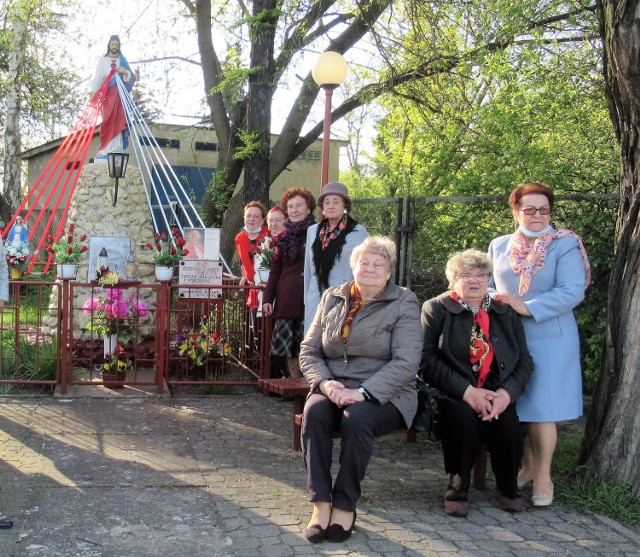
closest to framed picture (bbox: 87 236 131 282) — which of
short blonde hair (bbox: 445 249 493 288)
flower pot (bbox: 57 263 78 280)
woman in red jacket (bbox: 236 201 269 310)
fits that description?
woman in red jacket (bbox: 236 201 269 310)

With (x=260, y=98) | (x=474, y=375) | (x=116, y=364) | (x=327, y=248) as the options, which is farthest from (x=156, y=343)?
(x=260, y=98)

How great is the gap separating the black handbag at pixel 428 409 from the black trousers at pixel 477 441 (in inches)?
2.6

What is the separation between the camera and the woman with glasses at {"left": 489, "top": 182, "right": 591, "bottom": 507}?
4402 millimetres

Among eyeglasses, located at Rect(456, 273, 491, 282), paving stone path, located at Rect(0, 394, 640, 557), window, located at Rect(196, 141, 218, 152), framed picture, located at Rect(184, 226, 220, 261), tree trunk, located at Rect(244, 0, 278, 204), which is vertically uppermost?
window, located at Rect(196, 141, 218, 152)

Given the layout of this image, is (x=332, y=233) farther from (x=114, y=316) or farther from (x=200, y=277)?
(x=114, y=316)

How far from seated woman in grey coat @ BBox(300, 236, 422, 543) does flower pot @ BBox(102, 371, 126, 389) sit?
312 centimetres

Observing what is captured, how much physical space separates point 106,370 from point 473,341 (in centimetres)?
388

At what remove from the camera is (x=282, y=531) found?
12.7 ft

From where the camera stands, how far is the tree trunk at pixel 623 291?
4395 mm

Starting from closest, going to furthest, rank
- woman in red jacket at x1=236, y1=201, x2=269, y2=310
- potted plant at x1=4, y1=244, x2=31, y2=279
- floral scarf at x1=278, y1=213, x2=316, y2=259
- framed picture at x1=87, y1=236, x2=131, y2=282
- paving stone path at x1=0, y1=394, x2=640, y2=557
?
paving stone path at x1=0, y1=394, x2=640, y2=557 → floral scarf at x1=278, y1=213, x2=316, y2=259 → woman in red jacket at x1=236, y1=201, x2=269, y2=310 → framed picture at x1=87, y1=236, x2=131, y2=282 → potted plant at x1=4, y1=244, x2=31, y2=279

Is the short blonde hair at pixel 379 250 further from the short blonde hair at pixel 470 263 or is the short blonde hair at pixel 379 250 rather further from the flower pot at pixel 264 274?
the flower pot at pixel 264 274

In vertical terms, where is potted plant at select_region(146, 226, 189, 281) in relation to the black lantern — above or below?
below

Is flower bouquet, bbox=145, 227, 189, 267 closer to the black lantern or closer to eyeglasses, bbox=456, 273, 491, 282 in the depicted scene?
the black lantern

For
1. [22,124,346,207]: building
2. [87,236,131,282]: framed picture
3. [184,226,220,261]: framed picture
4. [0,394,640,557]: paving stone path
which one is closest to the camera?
[0,394,640,557]: paving stone path
